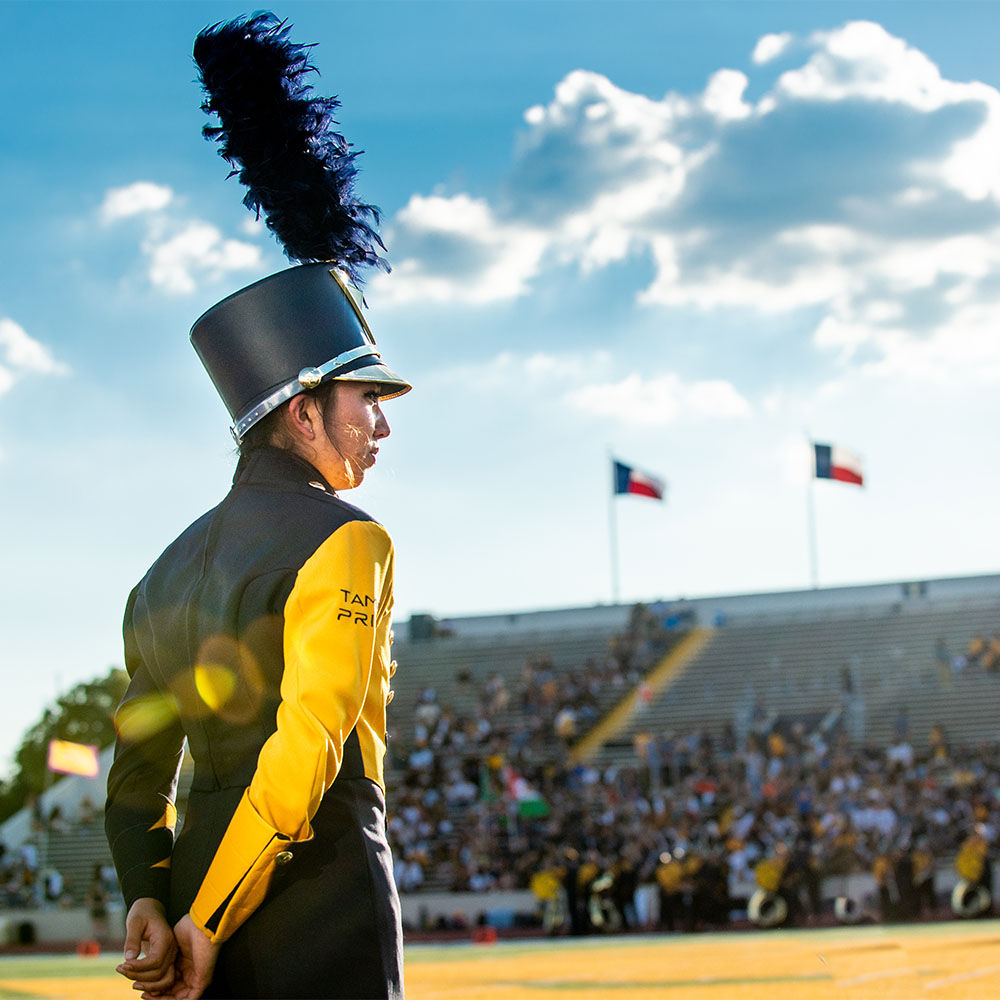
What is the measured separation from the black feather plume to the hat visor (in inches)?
16.2

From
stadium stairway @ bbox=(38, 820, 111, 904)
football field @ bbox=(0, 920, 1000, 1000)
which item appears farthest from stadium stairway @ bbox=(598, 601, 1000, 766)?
stadium stairway @ bbox=(38, 820, 111, 904)

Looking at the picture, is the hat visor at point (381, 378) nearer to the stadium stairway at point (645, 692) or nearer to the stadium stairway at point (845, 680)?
the stadium stairway at point (845, 680)

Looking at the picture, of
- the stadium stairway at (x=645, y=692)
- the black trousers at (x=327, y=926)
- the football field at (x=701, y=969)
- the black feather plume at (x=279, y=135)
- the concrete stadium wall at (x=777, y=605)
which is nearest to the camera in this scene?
the black trousers at (x=327, y=926)

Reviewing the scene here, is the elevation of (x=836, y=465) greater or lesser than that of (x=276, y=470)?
greater

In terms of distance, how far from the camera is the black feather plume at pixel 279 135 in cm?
271

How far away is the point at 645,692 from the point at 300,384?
2995cm

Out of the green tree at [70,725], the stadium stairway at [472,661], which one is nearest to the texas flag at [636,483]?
the stadium stairway at [472,661]

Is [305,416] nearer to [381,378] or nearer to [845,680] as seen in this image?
[381,378]

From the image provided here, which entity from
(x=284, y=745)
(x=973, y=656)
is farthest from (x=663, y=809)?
(x=284, y=745)

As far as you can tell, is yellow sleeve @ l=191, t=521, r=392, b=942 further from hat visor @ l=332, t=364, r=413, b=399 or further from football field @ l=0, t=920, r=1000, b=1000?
football field @ l=0, t=920, r=1000, b=1000

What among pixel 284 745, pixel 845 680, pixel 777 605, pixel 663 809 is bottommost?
pixel 663 809

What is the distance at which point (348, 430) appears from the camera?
2.44m

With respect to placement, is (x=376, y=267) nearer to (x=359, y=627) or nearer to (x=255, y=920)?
(x=359, y=627)

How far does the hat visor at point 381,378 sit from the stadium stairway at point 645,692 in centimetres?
2761
